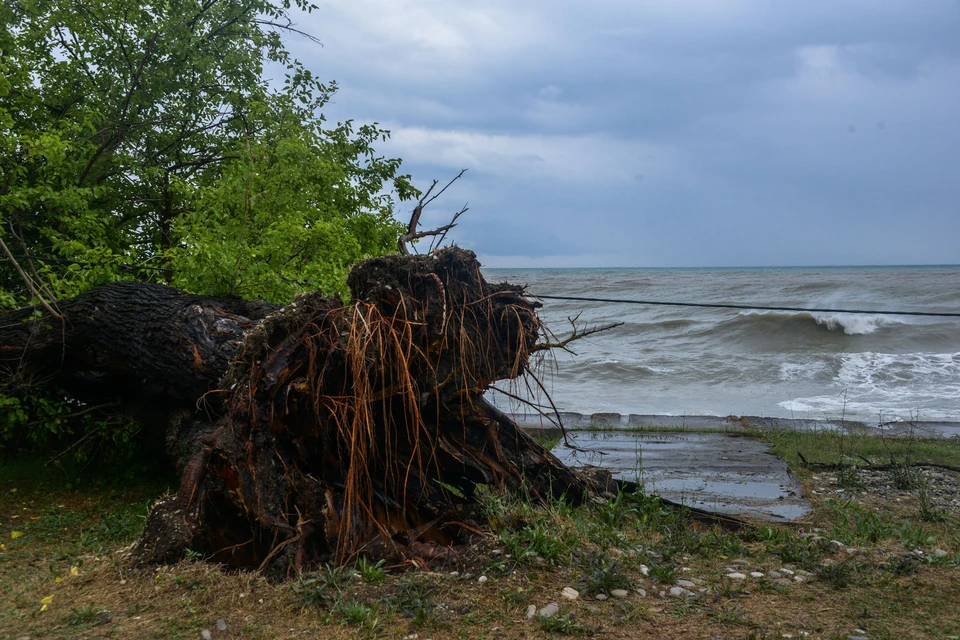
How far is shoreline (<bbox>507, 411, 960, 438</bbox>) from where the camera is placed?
10977 millimetres

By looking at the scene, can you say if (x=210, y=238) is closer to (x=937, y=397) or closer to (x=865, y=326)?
(x=937, y=397)

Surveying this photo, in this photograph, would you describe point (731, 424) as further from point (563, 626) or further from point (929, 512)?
point (563, 626)

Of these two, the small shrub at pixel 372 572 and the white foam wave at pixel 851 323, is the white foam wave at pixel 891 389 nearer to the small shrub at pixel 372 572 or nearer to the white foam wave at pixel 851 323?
the white foam wave at pixel 851 323

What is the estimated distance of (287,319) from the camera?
4.88 meters

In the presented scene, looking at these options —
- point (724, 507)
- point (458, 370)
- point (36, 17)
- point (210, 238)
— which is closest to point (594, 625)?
point (458, 370)

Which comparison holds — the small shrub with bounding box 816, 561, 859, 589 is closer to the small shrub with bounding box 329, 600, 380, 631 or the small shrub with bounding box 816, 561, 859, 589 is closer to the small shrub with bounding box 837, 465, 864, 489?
the small shrub with bounding box 329, 600, 380, 631

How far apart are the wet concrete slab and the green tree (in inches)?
136

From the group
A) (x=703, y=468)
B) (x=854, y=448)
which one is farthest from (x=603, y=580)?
(x=854, y=448)

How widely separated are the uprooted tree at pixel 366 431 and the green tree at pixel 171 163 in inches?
88.0

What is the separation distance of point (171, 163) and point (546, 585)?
8.19 meters

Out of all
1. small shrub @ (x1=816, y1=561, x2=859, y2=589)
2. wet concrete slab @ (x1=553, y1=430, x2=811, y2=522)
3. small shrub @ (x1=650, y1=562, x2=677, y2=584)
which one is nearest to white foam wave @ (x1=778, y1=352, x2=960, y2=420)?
wet concrete slab @ (x1=553, y1=430, x2=811, y2=522)

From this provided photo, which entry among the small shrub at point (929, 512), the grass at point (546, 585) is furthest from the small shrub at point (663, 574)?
the small shrub at point (929, 512)

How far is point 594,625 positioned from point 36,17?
9386mm

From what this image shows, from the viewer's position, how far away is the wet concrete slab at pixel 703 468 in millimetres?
6668
